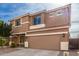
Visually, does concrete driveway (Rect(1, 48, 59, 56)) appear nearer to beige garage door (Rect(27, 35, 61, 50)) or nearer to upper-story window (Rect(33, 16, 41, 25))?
beige garage door (Rect(27, 35, 61, 50))

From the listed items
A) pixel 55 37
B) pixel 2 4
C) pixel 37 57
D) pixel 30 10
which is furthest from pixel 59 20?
pixel 2 4

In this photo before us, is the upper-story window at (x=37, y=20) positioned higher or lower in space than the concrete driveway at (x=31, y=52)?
higher

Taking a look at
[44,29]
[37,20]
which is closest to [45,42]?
[44,29]

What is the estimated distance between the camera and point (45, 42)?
9.08ft

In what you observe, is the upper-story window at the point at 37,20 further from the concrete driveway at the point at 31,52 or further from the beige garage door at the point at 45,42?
the concrete driveway at the point at 31,52

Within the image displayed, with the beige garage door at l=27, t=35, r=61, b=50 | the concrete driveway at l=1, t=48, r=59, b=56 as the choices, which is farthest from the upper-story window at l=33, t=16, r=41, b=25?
the concrete driveway at l=1, t=48, r=59, b=56

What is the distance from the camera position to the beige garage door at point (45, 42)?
8.87 ft

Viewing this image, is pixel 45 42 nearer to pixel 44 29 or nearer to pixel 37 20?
pixel 44 29

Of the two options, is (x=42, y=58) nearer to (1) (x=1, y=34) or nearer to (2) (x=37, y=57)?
(2) (x=37, y=57)

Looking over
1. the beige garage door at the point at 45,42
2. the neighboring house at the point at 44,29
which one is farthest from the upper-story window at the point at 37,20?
the beige garage door at the point at 45,42

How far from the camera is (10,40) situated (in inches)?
109

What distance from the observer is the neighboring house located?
268cm

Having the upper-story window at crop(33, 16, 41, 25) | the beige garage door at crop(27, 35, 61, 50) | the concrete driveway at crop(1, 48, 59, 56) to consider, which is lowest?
the concrete driveway at crop(1, 48, 59, 56)

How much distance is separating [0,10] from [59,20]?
0.93 meters
